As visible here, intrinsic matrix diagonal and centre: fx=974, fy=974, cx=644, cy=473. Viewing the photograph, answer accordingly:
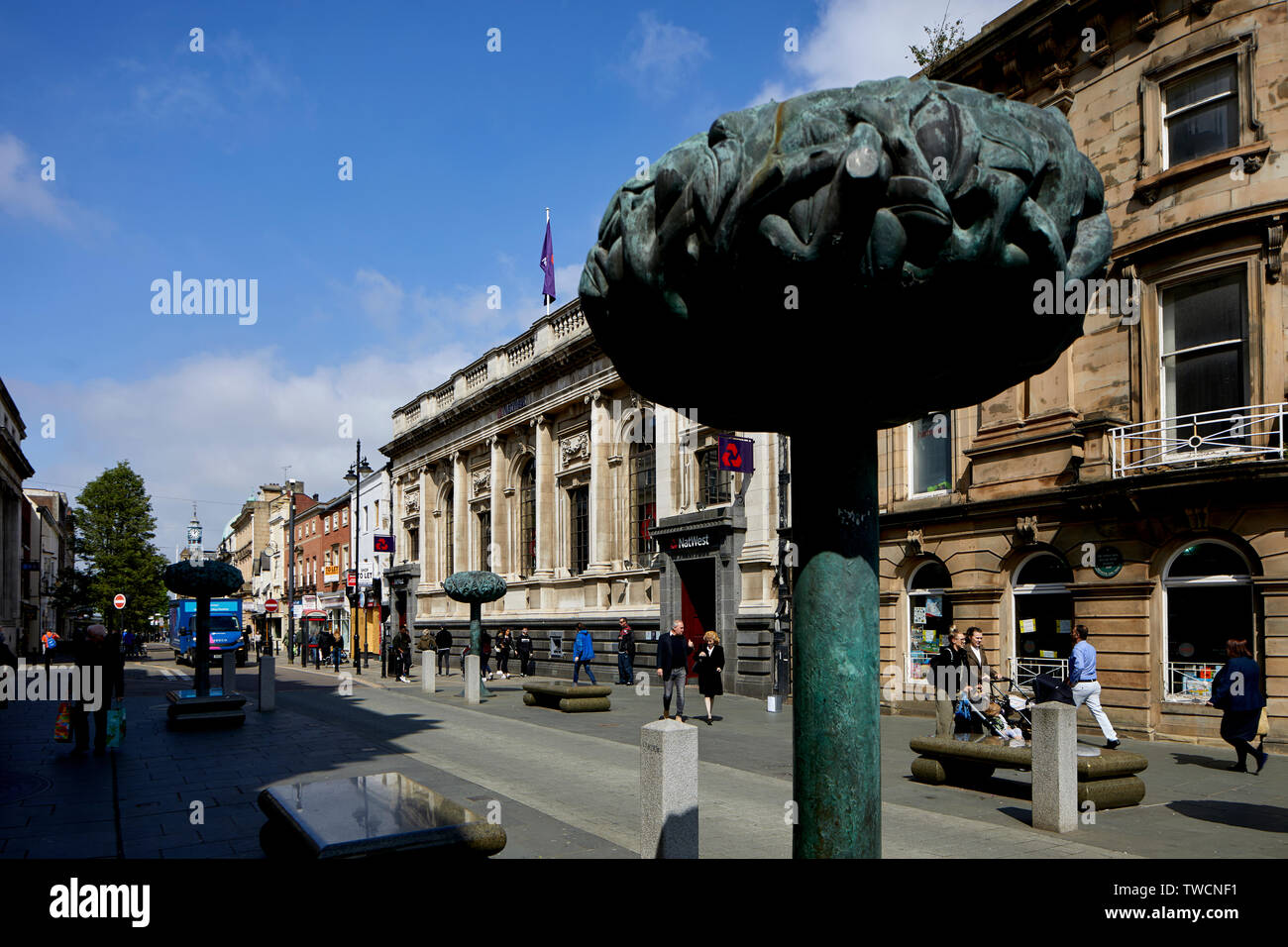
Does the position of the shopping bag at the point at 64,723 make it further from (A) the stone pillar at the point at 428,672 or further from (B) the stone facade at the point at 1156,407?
(B) the stone facade at the point at 1156,407

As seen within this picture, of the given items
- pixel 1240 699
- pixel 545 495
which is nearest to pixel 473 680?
pixel 545 495

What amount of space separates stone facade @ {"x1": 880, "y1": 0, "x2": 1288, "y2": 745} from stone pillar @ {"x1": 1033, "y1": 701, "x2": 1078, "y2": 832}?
22.2 ft

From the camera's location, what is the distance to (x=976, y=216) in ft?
8.61

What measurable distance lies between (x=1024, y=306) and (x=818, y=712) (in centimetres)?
137

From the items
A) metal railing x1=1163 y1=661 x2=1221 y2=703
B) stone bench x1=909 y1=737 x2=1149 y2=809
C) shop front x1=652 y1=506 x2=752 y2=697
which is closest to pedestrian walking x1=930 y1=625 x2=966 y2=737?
stone bench x1=909 y1=737 x2=1149 y2=809

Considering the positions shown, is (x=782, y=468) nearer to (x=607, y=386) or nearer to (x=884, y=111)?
(x=607, y=386)

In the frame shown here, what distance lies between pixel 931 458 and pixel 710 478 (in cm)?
753

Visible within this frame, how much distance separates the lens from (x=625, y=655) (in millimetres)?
26484

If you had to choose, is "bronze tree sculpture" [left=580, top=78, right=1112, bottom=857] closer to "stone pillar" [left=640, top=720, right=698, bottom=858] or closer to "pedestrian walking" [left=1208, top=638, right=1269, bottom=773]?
"stone pillar" [left=640, top=720, right=698, bottom=858]

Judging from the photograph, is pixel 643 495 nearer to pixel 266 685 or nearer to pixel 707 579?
pixel 707 579

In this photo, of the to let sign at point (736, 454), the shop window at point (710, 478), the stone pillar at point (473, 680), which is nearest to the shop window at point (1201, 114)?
the to let sign at point (736, 454)

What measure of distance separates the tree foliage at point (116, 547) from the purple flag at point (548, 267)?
37.8 meters

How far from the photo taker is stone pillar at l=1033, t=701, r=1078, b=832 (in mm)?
8438
